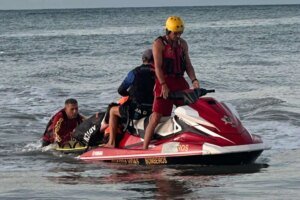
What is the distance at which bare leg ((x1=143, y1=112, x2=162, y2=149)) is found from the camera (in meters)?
9.56

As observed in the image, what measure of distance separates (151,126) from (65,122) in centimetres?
193

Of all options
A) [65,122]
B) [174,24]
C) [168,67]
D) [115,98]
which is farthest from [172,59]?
[115,98]

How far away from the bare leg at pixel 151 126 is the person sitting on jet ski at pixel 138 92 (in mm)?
405

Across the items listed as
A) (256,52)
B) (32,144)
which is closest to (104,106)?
(32,144)

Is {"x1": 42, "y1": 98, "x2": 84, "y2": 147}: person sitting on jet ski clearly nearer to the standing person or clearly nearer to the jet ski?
the jet ski

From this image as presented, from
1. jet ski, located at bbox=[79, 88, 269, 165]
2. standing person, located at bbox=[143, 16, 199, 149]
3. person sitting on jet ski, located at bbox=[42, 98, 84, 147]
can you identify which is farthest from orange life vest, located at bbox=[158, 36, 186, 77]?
person sitting on jet ski, located at bbox=[42, 98, 84, 147]

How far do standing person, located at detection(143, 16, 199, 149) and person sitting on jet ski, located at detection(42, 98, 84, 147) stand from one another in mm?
1777

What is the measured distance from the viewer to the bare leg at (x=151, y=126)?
9.56 m

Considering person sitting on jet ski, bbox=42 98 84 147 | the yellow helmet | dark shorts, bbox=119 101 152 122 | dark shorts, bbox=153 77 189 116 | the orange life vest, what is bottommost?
person sitting on jet ski, bbox=42 98 84 147

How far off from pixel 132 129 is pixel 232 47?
24.2 m

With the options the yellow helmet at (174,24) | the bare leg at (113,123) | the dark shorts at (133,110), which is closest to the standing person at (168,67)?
the yellow helmet at (174,24)

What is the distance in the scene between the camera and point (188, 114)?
929 centimetres

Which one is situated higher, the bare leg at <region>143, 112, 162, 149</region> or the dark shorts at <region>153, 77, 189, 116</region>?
the dark shorts at <region>153, 77, 189, 116</region>

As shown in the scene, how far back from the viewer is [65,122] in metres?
11.2
